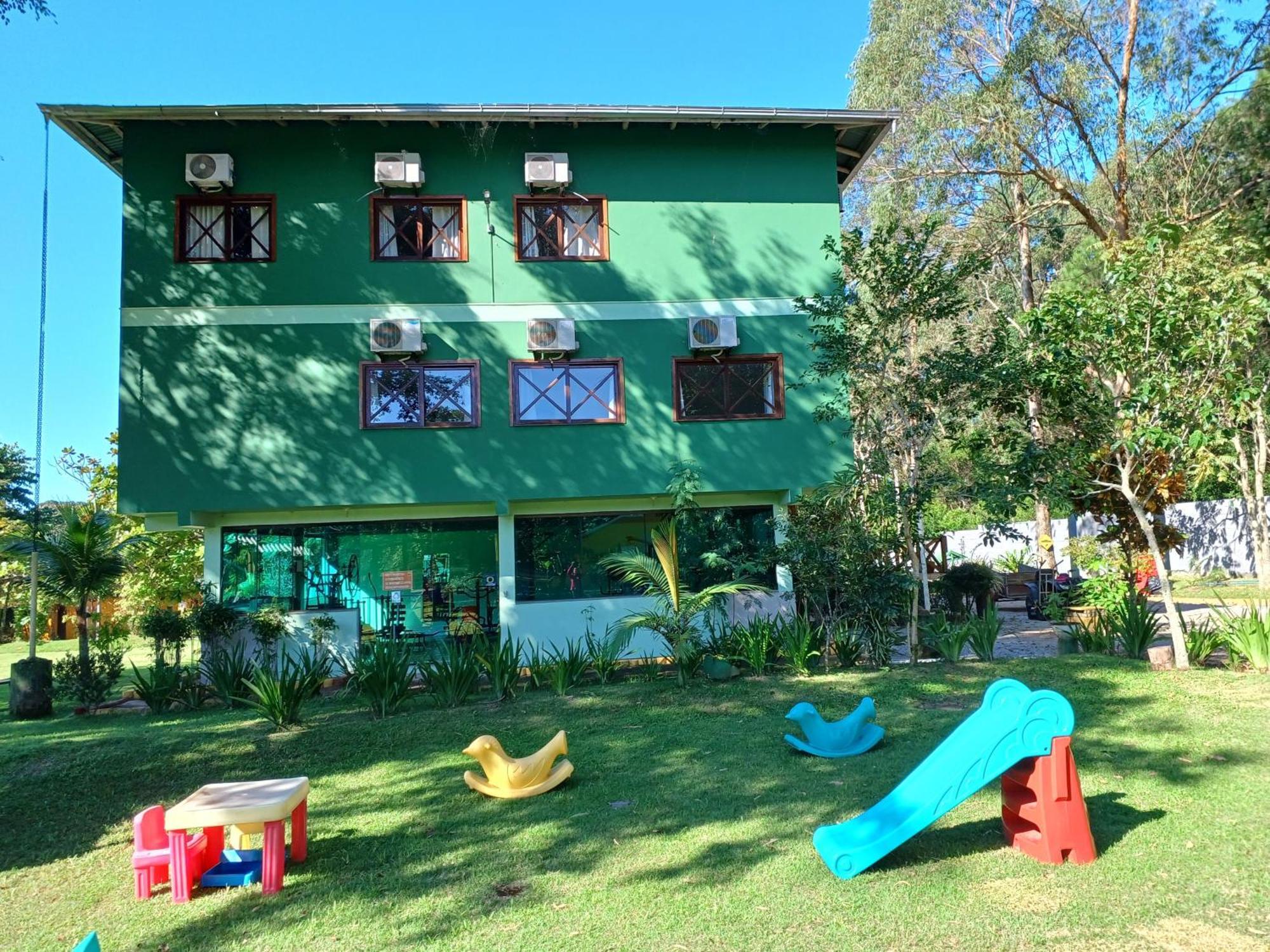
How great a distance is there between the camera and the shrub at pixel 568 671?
10305mm

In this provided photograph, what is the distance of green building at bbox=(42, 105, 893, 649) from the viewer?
1318 cm

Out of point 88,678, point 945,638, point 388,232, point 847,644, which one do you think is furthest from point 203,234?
point 945,638

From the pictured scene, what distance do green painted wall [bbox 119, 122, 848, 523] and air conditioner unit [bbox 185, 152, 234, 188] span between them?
1.28 feet

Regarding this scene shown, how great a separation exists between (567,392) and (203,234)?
633cm

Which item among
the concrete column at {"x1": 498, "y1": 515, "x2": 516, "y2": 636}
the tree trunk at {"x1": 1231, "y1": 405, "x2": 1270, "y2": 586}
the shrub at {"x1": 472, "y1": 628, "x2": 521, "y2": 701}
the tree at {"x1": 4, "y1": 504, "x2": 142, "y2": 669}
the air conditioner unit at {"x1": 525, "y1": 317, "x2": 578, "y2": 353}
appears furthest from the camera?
the tree trunk at {"x1": 1231, "y1": 405, "x2": 1270, "y2": 586}

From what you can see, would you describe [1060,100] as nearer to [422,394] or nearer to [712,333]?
[712,333]

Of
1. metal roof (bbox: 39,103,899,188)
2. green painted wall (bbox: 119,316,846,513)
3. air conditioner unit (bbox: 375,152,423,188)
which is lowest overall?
green painted wall (bbox: 119,316,846,513)

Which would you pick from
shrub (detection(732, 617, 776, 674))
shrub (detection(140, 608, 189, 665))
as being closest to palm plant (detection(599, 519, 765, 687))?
shrub (detection(732, 617, 776, 674))

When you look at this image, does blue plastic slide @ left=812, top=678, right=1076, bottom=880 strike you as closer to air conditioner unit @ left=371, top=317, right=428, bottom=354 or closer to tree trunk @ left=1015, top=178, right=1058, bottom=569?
air conditioner unit @ left=371, top=317, right=428, bottom=354

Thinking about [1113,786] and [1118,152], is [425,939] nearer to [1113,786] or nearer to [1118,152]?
[1113,786]

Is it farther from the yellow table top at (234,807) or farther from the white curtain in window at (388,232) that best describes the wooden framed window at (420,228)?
the yellow table top at (234,807)

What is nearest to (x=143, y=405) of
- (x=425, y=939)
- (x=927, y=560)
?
(x=425, y=939)

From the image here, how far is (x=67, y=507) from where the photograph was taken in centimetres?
1244

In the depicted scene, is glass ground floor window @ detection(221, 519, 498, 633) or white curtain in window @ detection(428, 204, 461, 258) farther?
white curtain in window @ detection(428, 204, 461, 258)
